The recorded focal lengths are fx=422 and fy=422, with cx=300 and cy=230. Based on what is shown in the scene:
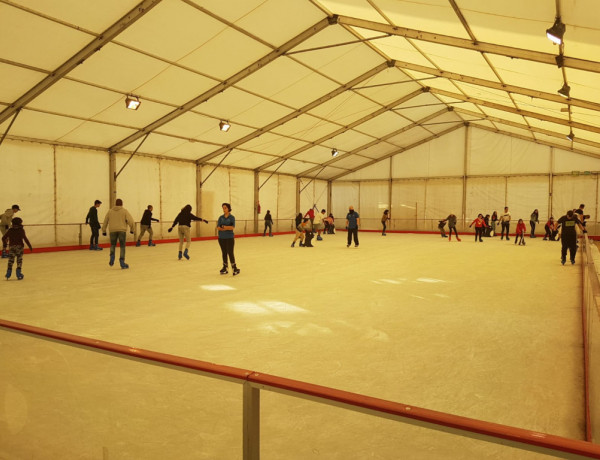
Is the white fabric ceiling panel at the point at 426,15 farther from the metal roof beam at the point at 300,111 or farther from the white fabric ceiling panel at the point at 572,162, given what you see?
the white fabric ceiling panel at the point at 572,162

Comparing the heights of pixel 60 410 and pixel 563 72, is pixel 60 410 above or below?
below

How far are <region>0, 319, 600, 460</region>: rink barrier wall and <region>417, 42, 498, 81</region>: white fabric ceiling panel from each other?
451 inches

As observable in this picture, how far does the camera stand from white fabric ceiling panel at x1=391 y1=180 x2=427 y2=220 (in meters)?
29.0

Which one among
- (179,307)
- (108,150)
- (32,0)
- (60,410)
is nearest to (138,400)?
(60,410)

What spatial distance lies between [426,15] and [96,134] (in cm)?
1216

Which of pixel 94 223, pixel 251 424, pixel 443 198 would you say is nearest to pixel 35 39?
pixel 94 223

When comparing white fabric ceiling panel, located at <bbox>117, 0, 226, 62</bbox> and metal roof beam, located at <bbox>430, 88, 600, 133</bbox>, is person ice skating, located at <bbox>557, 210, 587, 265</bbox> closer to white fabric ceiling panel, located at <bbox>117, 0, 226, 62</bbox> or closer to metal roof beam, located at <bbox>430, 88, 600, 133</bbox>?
metal roof beam, located at <bbox>430, 88, 600, 133</bbox>

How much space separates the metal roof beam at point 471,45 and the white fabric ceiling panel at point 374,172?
1887 centimetres

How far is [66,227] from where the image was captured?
1571 cm

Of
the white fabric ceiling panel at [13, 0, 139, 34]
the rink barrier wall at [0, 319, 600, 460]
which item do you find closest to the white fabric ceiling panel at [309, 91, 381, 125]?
the white fabric ceiling panel at [13, 0, 139, 34]

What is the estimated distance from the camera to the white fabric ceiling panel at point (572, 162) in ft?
76.7

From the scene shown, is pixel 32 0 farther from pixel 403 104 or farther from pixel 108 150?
pixel 403 104

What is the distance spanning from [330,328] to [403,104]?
58.4 feet

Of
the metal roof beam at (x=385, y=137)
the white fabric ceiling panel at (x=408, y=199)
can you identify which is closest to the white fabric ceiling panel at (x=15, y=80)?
the metal roof beam at (x=385, y=137)
